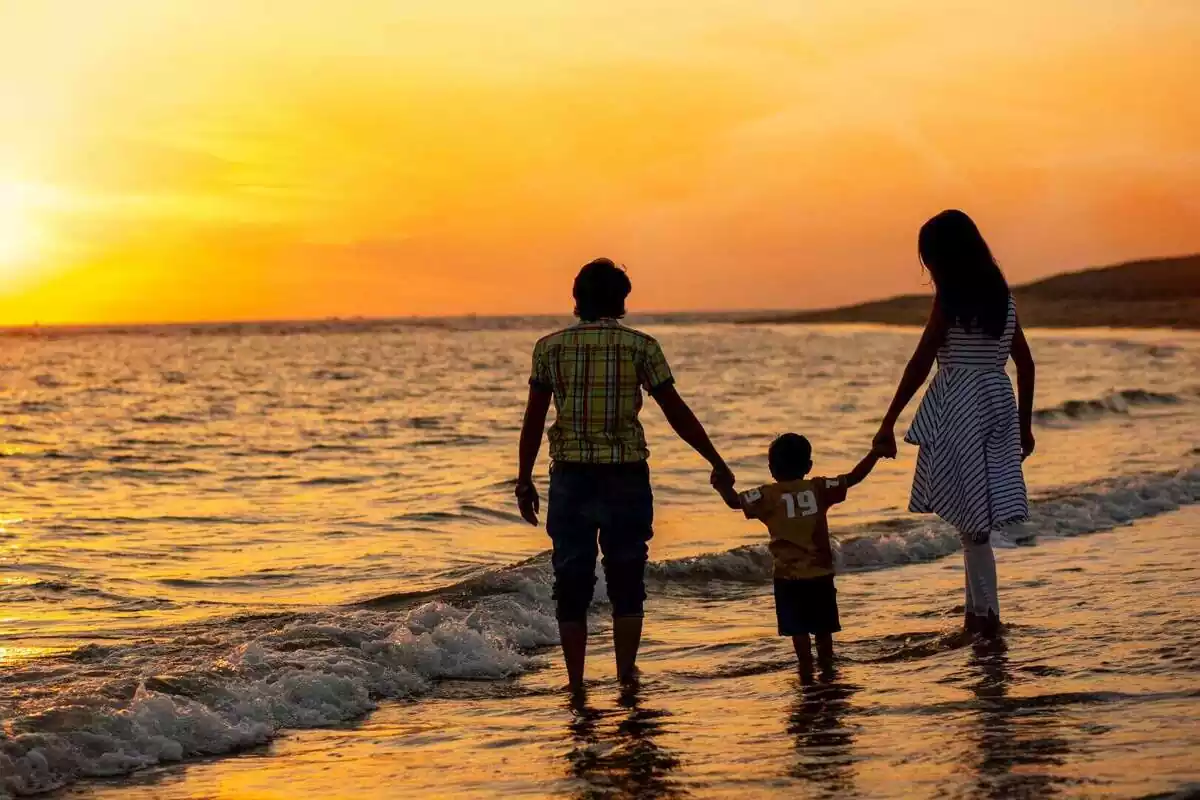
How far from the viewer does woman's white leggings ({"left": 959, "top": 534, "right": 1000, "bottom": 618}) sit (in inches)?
265

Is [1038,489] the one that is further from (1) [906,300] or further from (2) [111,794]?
(1) [906,300]

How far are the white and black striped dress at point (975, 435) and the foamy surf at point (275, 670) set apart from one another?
233cm

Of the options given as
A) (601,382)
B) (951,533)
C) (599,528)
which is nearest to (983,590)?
(599,528)

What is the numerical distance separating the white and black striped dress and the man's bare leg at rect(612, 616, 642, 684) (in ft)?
4.55

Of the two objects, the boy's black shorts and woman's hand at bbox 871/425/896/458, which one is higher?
woman's hand at bbox 871/425/896/458

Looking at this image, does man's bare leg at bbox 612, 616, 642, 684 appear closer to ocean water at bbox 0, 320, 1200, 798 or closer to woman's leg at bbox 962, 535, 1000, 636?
ocean water at bbox 0, 320, 1200, 798

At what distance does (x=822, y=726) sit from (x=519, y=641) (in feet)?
9.67

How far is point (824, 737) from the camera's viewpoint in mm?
5211

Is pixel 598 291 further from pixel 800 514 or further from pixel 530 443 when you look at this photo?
pixel 800 514

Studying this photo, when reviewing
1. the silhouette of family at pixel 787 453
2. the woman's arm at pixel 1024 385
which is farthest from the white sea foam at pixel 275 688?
the woman's arm at pixel 1024 385

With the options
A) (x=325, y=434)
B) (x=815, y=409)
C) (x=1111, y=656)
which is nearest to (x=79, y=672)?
(x=1111, y=656)

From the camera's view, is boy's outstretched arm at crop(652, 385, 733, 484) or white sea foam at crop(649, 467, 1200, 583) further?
white sea foam at crop(649, 467, 1200, 583)

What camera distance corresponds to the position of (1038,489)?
13875 millimetres

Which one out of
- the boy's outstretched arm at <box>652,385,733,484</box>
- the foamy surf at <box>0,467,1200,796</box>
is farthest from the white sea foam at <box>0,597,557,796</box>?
the boy's outstretched arm at <box>652,385,733,484</box>
